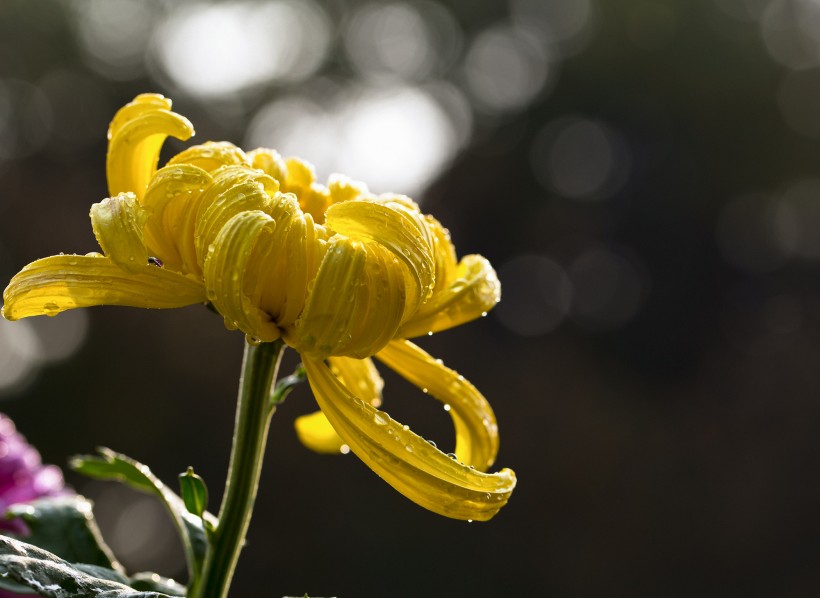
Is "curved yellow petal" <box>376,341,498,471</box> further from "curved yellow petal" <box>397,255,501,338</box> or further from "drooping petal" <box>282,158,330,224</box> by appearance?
"drooping petal" <box>282,158,330,224</box>

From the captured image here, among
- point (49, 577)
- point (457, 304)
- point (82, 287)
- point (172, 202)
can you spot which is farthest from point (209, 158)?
point (49, 577)

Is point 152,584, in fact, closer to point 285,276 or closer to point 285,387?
point 285,387

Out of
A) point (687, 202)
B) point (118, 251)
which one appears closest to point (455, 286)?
point (118, 251)

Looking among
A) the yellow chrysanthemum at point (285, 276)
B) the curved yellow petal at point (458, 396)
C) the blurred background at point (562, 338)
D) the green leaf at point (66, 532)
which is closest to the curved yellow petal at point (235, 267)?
the yellow chrysanthemum at point (285, 276)

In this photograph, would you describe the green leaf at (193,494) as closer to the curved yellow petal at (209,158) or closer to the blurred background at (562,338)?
the curved yellow petal at (209,158)

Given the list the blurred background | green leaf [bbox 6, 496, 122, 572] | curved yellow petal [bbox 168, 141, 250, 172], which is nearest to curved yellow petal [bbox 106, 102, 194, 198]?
curved yellow petal [bbox 168, 141, 250, 172]

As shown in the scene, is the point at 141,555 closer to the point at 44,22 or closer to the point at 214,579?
the point at 44,22
